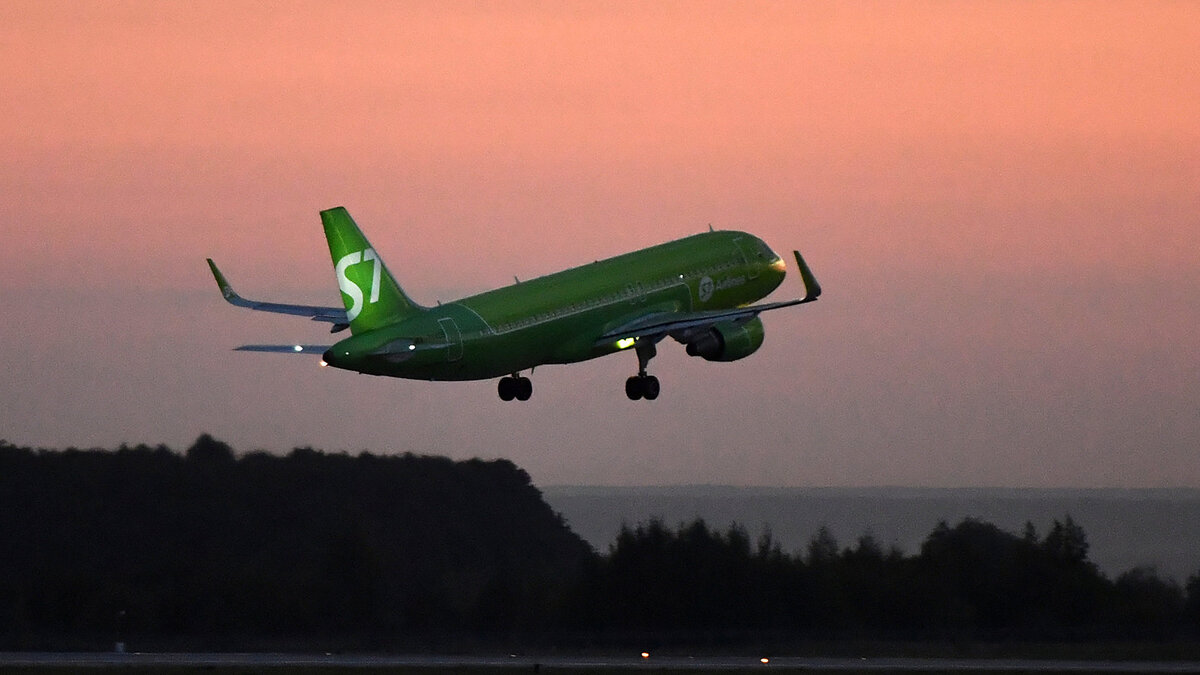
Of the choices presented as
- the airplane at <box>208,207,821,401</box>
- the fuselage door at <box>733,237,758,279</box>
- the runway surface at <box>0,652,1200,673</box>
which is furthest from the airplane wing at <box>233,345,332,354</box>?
the fuselage door at <box>733,237,758,279</box>

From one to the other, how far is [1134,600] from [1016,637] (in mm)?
6789

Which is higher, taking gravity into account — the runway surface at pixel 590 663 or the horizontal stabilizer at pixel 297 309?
the horizontal stabilizer at pixel 297 309

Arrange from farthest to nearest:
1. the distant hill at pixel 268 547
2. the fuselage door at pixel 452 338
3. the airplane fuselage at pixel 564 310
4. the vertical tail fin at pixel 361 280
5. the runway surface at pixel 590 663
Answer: the distant hill at pixel 268 547 < the fuselage door at pixel 452 338 < the vertical tail fin at pixel 361 280 < the airplane fuselage at pixel 564 310 < the runway surface at pixel 590 663

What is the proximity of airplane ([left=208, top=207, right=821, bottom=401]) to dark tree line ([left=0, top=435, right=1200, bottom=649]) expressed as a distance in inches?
359

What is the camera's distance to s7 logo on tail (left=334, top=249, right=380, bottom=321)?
3255 inches

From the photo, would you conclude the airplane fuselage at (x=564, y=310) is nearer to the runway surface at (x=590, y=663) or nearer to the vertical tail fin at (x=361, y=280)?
the vertical tail fin at (x=361, y=280)

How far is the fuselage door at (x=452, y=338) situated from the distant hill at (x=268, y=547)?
1541cm

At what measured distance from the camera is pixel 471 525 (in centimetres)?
13550

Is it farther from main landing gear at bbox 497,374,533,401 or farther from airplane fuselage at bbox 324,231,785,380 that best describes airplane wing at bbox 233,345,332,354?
main landing gear at bbox 497,374,533,401

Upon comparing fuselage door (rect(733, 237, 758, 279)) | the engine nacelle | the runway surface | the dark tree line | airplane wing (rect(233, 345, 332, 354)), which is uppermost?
fuselage door (rect(733, 237, 758, 279))

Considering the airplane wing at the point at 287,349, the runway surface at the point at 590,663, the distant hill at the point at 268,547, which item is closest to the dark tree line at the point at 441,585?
the distant hill at the point at 268,547

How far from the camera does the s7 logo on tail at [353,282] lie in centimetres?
8269

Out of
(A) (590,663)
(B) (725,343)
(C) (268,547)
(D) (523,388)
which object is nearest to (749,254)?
(B) (725,343)

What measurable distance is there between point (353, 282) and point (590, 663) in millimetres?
14399
